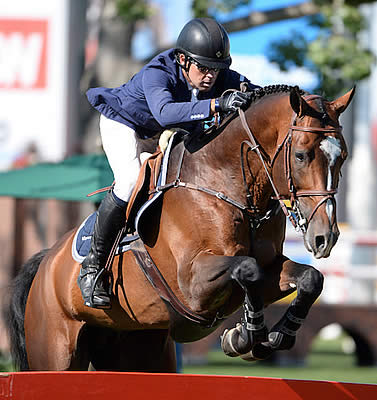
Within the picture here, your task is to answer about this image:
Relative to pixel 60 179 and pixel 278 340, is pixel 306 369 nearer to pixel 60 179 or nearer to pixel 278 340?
pixel 60 179

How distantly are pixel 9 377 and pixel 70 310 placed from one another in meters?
1.28

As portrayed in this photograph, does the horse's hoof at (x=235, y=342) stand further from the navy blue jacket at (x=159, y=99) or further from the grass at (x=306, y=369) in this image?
the grass at (x=306, y=369)

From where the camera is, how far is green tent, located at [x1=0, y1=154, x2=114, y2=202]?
8.44 meters

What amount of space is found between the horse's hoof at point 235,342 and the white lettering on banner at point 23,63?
39.2ft

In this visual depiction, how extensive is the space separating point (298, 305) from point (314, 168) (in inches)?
28.5

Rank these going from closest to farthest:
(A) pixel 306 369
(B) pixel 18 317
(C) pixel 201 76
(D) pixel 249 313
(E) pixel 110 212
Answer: (D) pixel 249 313 < (C) pixel 201 76 < (E) pixel 110 212 < (B) pixel 18 317 < (A) pixel 306 369

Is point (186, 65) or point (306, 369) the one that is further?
point (306, 369)

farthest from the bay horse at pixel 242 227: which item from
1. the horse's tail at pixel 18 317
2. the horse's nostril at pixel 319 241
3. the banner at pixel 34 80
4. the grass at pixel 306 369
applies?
the banner at pixel 34 80

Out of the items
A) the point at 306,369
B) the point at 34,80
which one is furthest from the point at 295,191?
the point at 34,80

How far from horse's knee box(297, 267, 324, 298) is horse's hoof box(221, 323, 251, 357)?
0.36 metres

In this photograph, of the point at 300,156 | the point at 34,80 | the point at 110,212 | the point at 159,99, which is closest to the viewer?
the point at 300,156

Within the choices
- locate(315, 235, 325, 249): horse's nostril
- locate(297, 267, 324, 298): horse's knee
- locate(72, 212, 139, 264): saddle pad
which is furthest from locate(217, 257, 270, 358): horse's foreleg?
locate(72, 212, 139, 264): saddle pad

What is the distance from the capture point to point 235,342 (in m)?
4.30

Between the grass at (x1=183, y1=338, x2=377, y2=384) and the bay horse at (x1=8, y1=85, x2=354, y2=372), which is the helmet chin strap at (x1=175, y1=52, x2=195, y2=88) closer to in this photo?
the bay horse at (x1=8, y1=85, x2=354, y2=372)
